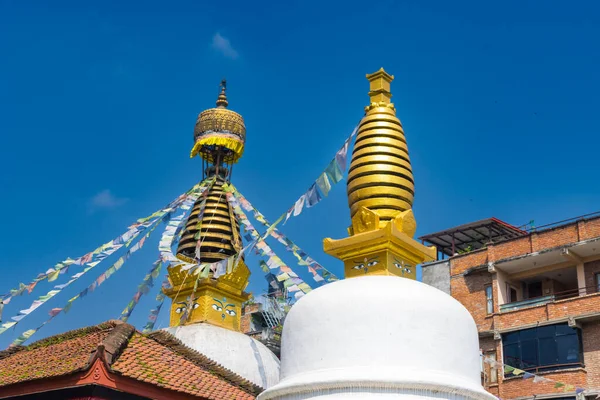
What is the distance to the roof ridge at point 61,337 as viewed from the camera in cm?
1368

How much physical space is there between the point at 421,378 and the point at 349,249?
112 inches

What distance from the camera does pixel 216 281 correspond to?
17.8 m

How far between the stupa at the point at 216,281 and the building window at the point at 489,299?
16607mm

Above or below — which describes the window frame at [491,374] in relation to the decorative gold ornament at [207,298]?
above

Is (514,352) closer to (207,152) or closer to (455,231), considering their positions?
(455,231)

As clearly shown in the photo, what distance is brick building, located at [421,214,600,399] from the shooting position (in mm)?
29125

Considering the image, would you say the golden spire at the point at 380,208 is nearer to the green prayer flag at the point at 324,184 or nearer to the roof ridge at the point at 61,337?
the green prayer flag at the point at 324,184

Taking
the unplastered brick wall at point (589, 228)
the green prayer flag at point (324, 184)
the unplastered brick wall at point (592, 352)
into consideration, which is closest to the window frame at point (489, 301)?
the unplastered brick wall at point (592, 352)

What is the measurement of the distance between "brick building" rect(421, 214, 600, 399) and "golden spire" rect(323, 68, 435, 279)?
1902cm

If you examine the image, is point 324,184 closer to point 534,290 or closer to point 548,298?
point 548,298

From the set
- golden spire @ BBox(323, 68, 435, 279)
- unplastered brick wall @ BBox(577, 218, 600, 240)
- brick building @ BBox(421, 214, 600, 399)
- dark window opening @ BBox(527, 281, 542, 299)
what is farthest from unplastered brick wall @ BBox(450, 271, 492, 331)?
golden spire @ BBox(323, 68, 435, 279)

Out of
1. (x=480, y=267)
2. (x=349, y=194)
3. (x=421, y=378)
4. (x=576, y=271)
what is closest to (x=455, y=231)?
(x=480, y=267)

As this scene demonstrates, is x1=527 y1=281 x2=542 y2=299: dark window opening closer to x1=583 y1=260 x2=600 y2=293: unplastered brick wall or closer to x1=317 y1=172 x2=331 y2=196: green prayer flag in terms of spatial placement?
x1=583 y1=260 x2=600 y2=293: unplastered brick wall

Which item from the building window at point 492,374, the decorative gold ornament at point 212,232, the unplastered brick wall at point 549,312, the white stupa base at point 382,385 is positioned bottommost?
the white stupa base at point 382,385
